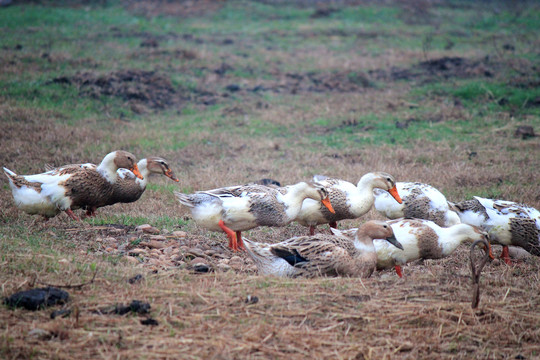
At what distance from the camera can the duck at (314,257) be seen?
17.1 feet

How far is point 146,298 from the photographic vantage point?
14.4ft

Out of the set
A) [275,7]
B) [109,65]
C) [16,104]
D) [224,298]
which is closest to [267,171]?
[224,298]

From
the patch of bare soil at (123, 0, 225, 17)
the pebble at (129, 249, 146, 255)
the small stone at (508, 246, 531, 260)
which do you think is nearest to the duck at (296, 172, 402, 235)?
the small stone at (508, 246, 531, 260)

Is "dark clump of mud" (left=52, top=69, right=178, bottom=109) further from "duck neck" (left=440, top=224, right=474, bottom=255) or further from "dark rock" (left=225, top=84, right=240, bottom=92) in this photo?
"duck neck" (left=440, top=224, right=474, bottom=255)

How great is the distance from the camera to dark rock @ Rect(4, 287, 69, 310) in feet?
13.4

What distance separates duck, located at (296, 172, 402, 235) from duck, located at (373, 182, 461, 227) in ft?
1.02

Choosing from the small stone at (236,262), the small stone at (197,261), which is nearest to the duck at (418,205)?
the small stone at (236,262)

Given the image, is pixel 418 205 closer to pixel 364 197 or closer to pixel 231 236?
pixel 364 197

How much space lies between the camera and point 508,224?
21.2ft

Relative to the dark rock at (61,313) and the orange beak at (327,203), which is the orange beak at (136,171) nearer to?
the orange beak at (327,203)

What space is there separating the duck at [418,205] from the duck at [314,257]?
1756 mm

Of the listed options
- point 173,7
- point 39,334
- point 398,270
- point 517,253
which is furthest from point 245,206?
point 173,7

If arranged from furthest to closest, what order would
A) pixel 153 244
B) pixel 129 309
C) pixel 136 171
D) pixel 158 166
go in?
pixel 158 166
pixel 136 171
pixel 153 244
pixel 129 309

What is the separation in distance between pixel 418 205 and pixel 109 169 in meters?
4.07
